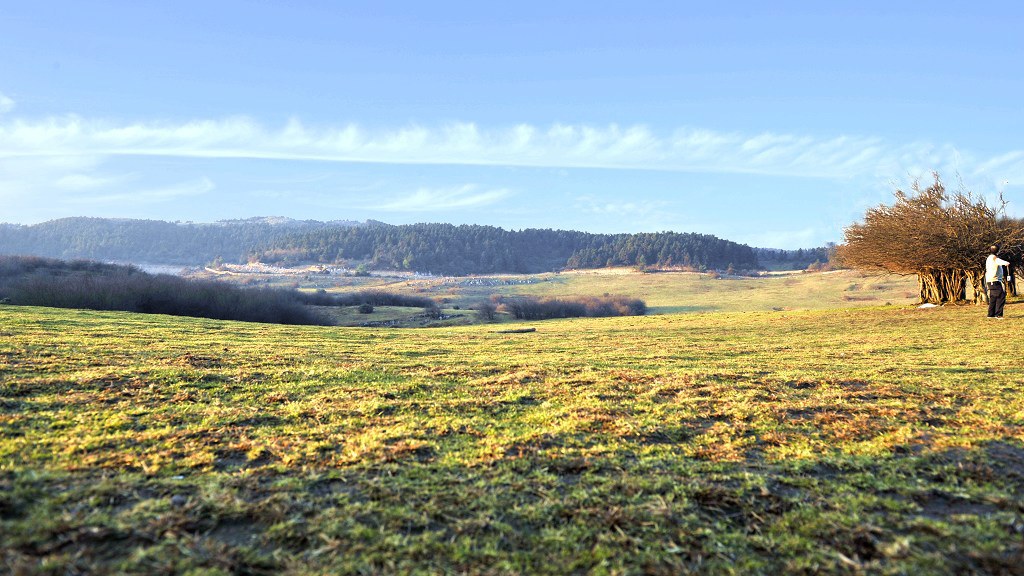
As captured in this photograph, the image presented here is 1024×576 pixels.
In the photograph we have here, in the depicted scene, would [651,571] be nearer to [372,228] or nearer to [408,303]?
[408,303]

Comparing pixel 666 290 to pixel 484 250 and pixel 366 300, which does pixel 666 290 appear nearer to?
pixel 366 300

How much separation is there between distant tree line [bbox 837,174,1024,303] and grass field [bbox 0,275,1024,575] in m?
24.7

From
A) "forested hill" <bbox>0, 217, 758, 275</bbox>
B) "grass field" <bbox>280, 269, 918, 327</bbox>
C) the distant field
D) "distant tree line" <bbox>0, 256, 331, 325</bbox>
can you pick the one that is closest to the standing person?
the distant field

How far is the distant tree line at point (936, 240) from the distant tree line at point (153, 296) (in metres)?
51.8

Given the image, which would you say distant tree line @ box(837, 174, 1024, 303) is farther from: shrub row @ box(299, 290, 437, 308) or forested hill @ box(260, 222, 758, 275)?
forested hill @ box(260, 222, 758, 275)

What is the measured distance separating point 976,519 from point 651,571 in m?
2.32

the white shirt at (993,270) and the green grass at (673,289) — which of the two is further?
the green grass at (673,289)

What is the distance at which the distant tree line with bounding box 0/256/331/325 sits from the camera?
51125 millimetres

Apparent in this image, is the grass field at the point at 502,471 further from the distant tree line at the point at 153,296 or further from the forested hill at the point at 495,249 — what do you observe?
the forested hill at the point at 495,249

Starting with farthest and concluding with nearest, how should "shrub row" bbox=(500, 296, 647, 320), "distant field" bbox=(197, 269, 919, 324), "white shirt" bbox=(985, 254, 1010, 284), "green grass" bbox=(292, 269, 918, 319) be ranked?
"distant field" bbox=(197, 269, 919, 324), "green grass" bbox=(292, 269, 918, 319), "shrub row" bbox=(500, 296, 647, 320), "white shirt" bbox=(985, 254, 1010, 284)

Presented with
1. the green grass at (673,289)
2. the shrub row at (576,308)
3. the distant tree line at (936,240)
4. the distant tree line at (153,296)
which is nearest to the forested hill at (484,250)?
the green grass at (673,289)

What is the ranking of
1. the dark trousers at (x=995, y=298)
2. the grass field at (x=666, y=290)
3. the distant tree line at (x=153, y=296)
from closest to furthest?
the dark trousers at (x=995, y=298) < the distant tree line at (x=153, y=296) < the grass field at (x=666, y=290)

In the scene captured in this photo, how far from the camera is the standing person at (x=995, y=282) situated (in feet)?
69.6

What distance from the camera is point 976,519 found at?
3730 mm
